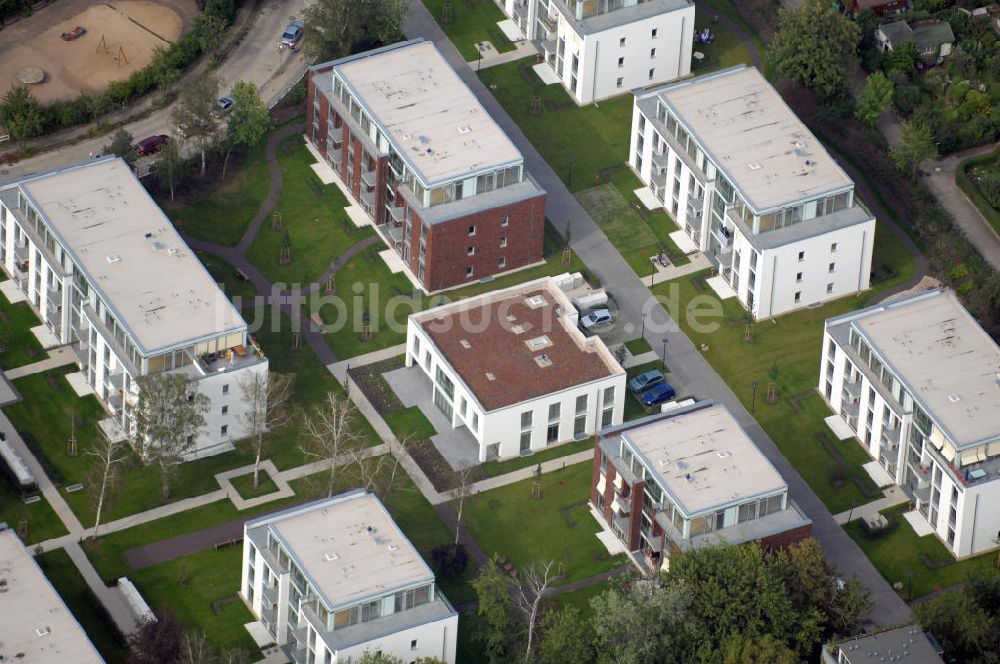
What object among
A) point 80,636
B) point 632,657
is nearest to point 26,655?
point 80,636

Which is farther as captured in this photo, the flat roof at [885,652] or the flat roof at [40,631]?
the flat roof at [885,652]

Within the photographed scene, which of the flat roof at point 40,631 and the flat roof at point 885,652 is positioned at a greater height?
the flat roof at point 40,631

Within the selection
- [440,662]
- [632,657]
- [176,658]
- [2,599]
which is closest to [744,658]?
[632,657]

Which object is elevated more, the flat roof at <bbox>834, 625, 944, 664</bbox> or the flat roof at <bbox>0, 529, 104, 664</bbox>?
the flat roof at <bbox>0, 529, 104, 664</bbox>

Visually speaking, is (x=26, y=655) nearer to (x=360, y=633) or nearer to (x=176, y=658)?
(x=176, y=658)

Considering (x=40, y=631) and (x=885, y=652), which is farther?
(x=885, y=652)

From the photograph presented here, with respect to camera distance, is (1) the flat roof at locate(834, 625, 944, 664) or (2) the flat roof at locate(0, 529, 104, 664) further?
(1) the flat roof at locate(834, 625, 944, 664)

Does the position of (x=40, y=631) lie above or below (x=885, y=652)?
above

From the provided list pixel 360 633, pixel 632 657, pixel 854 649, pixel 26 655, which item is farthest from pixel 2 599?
pixel 854 649

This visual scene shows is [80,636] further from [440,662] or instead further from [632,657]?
[632,657]
